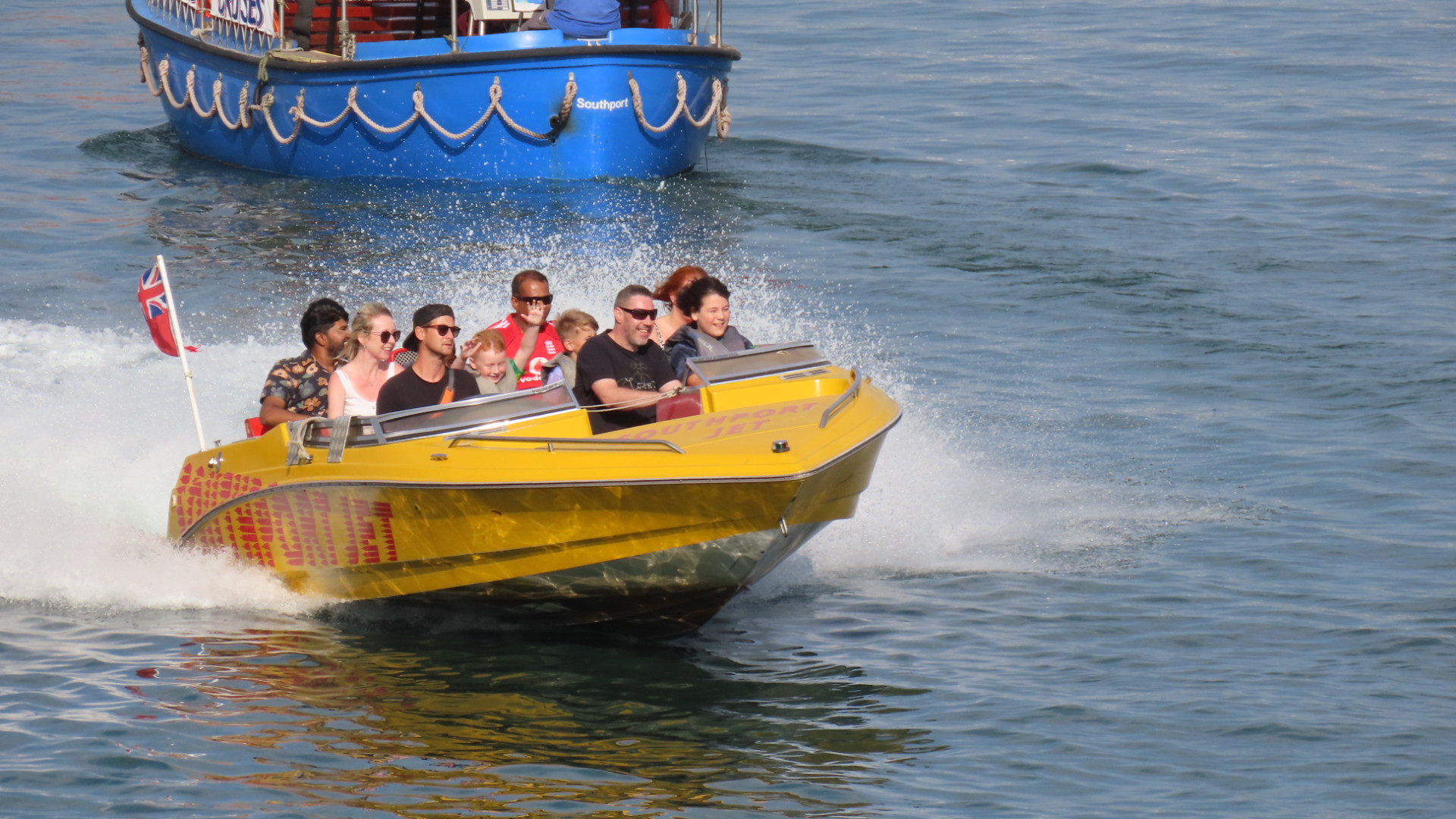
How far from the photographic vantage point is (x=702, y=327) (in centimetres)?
792

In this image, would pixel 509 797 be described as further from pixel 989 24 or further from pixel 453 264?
pixel 989 24

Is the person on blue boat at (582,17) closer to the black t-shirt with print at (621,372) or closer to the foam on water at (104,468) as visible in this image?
the foam on water at (104,468)

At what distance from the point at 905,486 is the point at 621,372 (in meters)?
2.79

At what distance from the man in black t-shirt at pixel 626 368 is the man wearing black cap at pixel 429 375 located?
542 millimetres

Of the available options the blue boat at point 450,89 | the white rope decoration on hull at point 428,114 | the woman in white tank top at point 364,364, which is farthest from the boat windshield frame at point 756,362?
the white rope decoration on hull at point 428,114

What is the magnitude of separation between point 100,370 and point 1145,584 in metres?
7.76

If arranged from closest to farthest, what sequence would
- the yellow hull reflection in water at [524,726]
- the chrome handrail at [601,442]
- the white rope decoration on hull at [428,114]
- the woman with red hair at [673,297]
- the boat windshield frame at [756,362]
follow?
the yellow hull reflection in water at [524,726], the chrome handrail at [601,442], the boat windshield frame at [756,362], the woman with red hair at [673,297], the white rope decoration on hull at [428,114]

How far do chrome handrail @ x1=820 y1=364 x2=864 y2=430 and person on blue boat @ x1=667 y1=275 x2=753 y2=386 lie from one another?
522 millimetres

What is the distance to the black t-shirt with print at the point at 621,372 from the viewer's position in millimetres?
7496

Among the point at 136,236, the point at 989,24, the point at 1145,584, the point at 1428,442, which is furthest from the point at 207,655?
the point at 989,24

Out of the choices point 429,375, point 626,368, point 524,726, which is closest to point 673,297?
point 626,368

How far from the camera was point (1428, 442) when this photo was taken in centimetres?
1062

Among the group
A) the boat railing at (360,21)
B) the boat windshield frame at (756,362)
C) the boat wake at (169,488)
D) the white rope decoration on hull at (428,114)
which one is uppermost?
the boat railing at (360,21)

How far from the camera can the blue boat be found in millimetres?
16953
